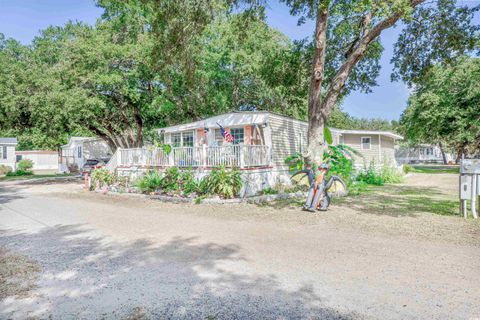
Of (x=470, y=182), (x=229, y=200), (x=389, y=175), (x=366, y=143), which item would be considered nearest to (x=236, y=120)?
(x=229, y=200)

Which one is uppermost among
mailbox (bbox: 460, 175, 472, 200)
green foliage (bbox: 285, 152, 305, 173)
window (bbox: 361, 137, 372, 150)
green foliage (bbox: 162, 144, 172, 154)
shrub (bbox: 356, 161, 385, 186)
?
window (bbox: 361, 137, 372, 150)

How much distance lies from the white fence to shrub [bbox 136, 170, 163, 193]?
93cm

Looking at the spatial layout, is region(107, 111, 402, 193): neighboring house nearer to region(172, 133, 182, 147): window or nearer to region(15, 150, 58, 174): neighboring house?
region(172, 133, 182, 147): window

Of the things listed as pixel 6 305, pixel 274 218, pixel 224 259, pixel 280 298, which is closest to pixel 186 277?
pixel 224 259

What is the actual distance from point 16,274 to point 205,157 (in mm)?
8283

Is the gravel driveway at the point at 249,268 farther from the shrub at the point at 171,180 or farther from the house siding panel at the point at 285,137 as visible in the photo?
the house siding panel at the point at 285,137

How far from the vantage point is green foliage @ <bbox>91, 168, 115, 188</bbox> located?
571 inches

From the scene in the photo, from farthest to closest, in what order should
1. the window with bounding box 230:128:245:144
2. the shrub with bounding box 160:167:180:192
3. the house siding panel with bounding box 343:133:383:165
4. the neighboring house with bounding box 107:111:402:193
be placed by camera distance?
the house siding panel with bounding box 343:133:383:165 < the window with bounding box 230:128:245:144 < the neighboring house with bounding box 107:111:402:193 < the shrub with bounding box 160:167:180:192

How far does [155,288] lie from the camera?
349 cm

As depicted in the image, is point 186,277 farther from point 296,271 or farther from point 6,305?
point 6,305

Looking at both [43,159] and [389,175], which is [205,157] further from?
[43,159]

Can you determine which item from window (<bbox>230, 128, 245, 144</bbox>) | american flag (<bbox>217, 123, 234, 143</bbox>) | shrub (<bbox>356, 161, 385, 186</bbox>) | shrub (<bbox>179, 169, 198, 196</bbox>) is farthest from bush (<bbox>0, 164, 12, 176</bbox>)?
shrub (<bbox>356, 161, 385, 186</bbox>)

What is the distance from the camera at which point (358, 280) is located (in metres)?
3.64

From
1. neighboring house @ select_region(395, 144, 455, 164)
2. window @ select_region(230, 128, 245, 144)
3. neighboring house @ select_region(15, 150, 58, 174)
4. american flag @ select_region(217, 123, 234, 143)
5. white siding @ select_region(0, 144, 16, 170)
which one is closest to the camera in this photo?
american flag @ select_region(217, 123, 234, 143)
